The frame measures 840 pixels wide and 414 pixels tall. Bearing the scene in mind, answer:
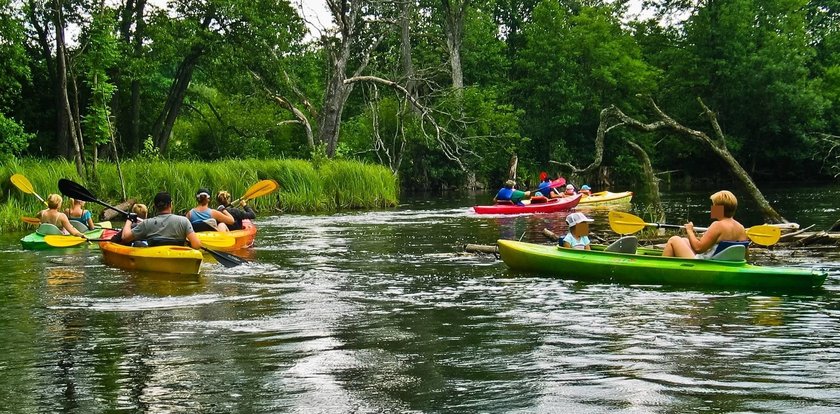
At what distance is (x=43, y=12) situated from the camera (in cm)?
2702

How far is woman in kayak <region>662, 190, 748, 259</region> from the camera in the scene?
977 centimetres

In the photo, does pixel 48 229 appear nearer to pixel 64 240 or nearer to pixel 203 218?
pixel 64 240

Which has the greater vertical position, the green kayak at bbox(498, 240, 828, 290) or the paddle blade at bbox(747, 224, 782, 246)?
the paddle blade at bbox(747, 224, 782, 246)

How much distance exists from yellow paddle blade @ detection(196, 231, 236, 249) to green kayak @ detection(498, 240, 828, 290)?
423cm

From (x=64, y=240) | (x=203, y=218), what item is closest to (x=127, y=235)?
(x=64, y=240)

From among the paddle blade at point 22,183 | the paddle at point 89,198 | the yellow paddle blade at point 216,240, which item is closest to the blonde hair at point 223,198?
the yellow paddle blade at point 216,240

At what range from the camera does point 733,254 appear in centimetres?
989

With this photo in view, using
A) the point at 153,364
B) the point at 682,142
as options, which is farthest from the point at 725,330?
the point at 682,142

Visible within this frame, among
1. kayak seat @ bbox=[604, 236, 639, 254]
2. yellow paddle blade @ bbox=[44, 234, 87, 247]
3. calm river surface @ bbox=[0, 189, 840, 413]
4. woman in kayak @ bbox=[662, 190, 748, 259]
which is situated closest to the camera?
calm river surface @ bbox=[0, 189, 840, 413]

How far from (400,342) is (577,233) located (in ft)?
15.3

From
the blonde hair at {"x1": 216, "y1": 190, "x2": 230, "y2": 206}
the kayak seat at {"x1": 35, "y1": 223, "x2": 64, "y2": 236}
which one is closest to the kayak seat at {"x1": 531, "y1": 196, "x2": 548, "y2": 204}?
the blonde hair at {"x1": 216, "y1": 190, "x2": 230, "y2": 206}

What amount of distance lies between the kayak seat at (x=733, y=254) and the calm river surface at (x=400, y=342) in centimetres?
45

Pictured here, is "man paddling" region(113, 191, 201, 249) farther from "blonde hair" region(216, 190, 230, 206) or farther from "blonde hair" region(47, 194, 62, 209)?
"blonde hair" region(216, 190, 230, 206)

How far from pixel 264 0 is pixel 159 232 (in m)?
20.6
